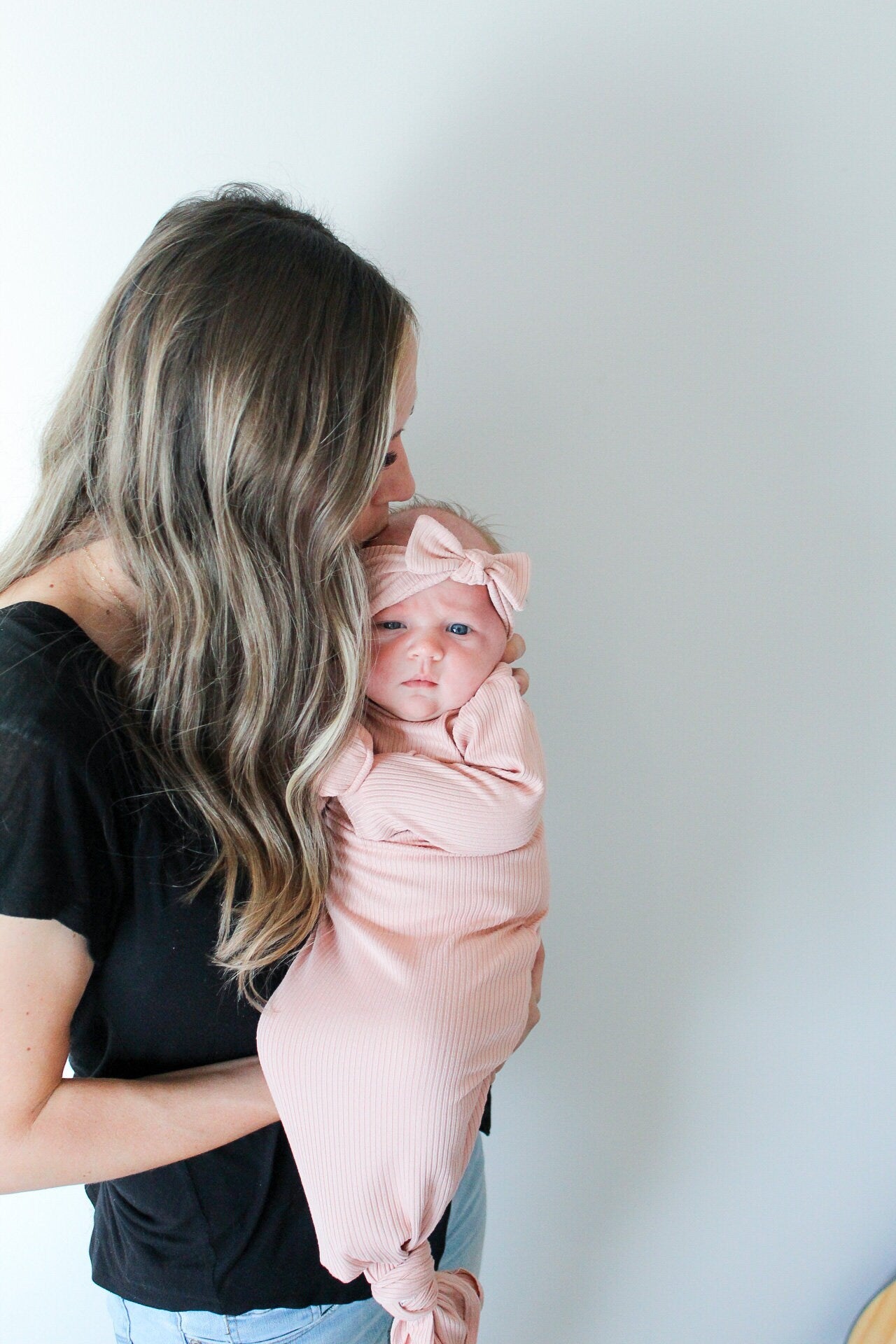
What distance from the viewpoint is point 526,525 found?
1.34 meters

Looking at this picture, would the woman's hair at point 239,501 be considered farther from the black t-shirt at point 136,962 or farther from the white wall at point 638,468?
the white wall at point 638,468

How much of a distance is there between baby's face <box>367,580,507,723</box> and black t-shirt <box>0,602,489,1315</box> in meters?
0.27

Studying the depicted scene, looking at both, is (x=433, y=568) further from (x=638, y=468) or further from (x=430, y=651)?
(x=638, y=468)

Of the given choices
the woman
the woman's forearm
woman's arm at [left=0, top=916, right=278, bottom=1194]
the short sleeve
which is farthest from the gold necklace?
the woman's forearm

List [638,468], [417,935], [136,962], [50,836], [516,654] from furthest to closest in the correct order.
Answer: [638,468]
[516,654]
[417,935]
[136,962]
[50,836]

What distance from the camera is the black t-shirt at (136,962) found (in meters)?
0.75

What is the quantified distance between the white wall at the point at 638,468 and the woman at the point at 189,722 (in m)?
0.28

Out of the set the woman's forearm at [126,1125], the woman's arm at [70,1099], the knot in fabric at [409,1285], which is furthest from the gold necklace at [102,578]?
the knot in fabric at [409,1285]

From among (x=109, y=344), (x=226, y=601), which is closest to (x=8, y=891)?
(x=226, y=601)

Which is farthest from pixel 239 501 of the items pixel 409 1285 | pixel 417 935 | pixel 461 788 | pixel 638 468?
pixel 409 1285

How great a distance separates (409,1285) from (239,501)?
0.81 meters

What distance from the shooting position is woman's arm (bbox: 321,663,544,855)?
96 centimetres

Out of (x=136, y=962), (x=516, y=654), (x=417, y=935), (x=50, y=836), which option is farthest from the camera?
(x=516, y=654)

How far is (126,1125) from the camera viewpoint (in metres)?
0.85
